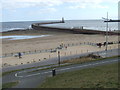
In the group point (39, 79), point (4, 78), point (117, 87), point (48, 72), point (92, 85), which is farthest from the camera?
point (48, 72)

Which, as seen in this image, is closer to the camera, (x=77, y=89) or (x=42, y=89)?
(x=77, y=89)

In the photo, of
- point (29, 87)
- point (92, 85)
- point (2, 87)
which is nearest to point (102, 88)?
point (92, 85)

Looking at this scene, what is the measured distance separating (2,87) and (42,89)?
367 cm

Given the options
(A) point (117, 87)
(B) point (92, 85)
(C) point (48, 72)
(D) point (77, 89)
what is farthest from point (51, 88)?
(C) point (48, 72)

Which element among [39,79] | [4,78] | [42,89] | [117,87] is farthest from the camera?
[4,78]

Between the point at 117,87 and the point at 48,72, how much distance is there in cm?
885

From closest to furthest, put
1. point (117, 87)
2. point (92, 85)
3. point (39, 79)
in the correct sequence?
point (117, 87) → point (92, 85) → point (39, 79)

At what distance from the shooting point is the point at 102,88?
9.52 metres

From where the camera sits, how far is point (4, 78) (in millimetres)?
15820

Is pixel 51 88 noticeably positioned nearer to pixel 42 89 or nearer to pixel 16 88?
pixel 42 89

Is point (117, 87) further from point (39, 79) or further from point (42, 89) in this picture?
point (39, 79)

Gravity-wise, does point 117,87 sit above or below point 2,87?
above

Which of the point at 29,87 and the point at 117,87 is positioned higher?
the point at 117,87

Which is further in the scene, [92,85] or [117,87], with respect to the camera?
[92,85]
